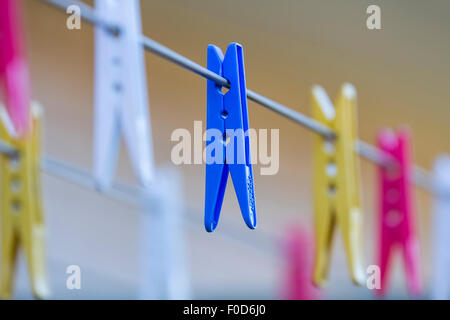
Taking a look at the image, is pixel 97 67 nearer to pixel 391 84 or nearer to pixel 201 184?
pixel 201 184

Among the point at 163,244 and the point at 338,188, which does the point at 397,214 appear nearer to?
the point at 338,188

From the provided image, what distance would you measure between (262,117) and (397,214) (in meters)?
0.83

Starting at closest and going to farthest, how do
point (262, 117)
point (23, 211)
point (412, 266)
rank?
1. point (23, 211)
2. point (412, 266)
3. point (262, 117)

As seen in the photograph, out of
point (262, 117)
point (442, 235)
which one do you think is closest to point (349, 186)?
point (442, 235)

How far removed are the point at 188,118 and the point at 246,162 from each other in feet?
7.45

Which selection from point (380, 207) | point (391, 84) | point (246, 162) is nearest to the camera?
point (246, 162)

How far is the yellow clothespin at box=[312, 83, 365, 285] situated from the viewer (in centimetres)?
106

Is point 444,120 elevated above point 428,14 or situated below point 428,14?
below

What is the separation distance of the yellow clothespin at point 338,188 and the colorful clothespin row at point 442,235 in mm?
423

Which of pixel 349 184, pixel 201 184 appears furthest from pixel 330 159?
pixel 201 184

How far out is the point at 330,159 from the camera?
1121 mm

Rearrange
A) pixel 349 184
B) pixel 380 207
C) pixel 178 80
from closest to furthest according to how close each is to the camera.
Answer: pixel 349 184
pixel 380 207
pixel 178 80

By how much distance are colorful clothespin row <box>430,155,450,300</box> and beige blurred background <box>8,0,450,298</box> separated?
610mm

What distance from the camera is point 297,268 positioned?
5.61ft
